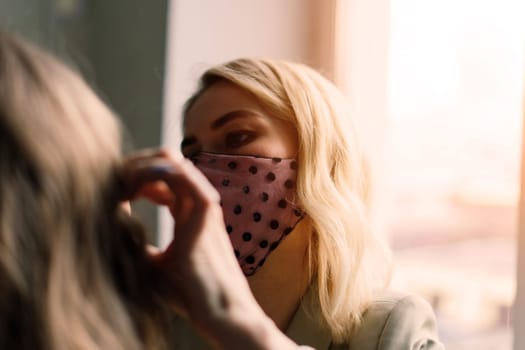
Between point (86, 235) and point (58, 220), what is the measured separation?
1.1 inches

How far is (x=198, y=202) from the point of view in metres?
0.65

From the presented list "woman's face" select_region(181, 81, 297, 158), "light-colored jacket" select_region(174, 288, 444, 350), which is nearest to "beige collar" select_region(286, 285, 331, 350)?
"light-colored jacket" select_region(174, 288, 444, 350)

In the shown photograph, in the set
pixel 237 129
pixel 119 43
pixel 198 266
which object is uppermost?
pixel 119 43

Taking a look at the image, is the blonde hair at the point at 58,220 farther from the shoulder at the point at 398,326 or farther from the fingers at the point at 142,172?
the shoulder at the point at 398,326

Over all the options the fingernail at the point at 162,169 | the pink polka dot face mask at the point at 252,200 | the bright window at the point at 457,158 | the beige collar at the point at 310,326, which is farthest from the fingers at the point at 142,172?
the bright window at the point at 457,158

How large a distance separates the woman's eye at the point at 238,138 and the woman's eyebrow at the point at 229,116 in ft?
0.07

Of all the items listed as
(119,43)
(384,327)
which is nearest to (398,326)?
(384,327)

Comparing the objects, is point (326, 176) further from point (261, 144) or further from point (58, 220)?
point (58, 220)

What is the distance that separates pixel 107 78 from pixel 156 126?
20cm

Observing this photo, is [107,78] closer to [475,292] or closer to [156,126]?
[156,126]

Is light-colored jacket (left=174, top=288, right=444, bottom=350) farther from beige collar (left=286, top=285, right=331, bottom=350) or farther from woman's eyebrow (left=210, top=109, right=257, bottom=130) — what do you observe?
woman's eyebrow (left=210, top=109, right=257, bottom=130)

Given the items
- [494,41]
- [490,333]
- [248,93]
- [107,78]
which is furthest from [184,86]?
[490,333]

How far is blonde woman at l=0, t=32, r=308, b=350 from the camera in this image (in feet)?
1.84

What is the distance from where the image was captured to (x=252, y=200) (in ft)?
3.08
